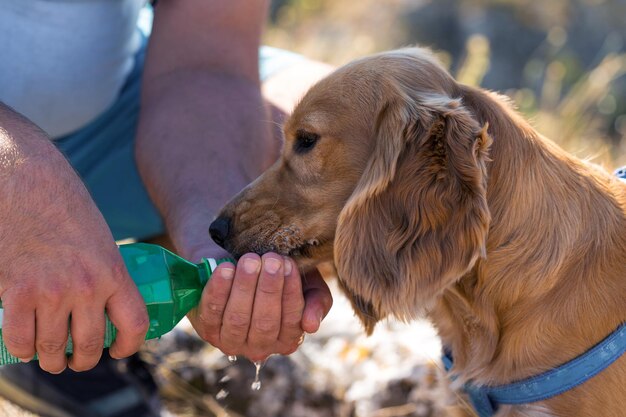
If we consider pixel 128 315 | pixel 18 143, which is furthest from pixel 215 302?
pixel 18 143

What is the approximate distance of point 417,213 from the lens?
2373 mm

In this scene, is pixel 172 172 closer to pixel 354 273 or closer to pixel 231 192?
pixel 231 192

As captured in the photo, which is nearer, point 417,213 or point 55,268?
point 55,268

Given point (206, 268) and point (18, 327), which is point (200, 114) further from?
point (18, 327)

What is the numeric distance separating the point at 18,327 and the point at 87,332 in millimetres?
172

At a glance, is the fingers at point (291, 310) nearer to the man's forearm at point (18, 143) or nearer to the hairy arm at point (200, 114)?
the hairy arm at point (200, 114)

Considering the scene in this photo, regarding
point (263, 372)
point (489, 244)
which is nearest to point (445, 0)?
point (263, 372)

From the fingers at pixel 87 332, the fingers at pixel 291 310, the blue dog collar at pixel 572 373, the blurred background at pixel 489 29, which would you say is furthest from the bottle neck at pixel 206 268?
the blurred background at pixel 489 29

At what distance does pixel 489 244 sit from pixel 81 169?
2033 mm

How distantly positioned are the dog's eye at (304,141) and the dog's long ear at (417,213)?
0.23 metres

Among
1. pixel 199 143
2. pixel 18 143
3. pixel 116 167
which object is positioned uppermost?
pixel 18 143

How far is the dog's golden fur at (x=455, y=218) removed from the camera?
236 cm

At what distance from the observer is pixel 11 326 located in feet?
6.81

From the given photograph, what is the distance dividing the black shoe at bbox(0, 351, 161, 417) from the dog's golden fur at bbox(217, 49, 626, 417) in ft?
4.73
